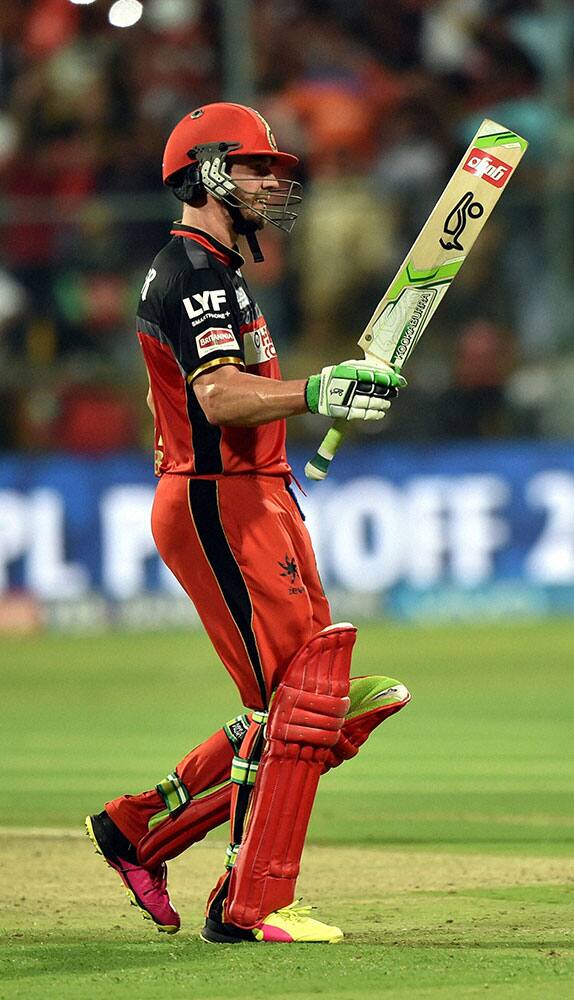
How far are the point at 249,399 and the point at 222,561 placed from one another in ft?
1.54

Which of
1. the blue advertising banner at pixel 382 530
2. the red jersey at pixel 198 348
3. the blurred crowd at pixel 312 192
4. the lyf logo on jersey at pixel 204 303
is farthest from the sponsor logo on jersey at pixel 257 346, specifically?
the blurred crowd at pixel 312 192

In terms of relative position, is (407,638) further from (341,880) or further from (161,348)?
(161,348)

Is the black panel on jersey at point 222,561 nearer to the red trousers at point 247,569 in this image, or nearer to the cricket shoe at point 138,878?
the red trousers at point 247,569

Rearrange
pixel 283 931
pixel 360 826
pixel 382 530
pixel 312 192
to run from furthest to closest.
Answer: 1. pixel 312 192
2. pixel 382 530
3. pixel 360 826
4. pixel 283 931

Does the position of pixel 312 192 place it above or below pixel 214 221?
above

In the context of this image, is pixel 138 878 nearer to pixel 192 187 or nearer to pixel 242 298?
pixel 242 298

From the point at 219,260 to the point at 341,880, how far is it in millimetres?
2077

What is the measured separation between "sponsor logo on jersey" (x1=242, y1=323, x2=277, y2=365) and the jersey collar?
190 millimetres

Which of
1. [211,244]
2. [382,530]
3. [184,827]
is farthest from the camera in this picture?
[382,530]

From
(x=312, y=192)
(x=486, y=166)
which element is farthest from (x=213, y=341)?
(x=312, y=192)

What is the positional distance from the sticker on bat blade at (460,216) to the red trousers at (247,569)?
0.81 metres

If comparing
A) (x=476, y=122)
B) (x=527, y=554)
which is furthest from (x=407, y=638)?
(x=476, y=122)

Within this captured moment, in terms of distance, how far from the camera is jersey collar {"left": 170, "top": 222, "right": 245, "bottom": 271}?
4449 mm

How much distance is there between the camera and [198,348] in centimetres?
420
